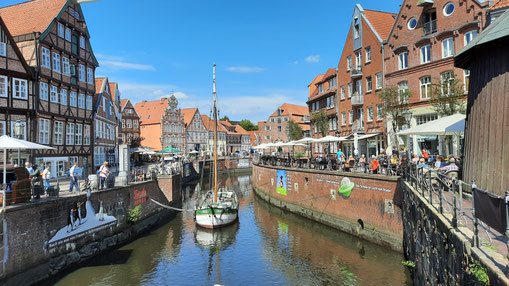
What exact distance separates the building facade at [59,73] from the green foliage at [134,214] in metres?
8.30

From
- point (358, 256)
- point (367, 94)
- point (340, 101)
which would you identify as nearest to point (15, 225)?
point (358, 256)

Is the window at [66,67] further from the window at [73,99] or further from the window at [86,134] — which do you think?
the window at [86,134]

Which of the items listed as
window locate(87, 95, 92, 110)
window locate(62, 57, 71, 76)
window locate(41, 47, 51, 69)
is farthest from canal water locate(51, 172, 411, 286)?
window locate(62, 57, 71, 76)

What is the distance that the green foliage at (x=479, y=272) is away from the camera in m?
5.27

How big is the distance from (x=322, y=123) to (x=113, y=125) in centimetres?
2446

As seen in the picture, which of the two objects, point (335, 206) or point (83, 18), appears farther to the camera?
point (83, 18)

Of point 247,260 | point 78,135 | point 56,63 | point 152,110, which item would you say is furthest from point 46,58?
point 152,110

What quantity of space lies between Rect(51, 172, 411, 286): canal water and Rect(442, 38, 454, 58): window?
15.2 metres

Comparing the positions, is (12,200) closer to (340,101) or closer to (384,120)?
(384,120)

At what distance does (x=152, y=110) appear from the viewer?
7538 centimetres

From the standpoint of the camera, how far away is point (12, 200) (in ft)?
42.1

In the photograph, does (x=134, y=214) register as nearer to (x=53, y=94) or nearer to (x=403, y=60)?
(x=53, y=94)

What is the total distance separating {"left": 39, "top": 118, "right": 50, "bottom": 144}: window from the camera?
77.8 ft

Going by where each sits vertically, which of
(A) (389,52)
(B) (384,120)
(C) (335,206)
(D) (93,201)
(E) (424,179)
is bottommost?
(C) (335,206)
